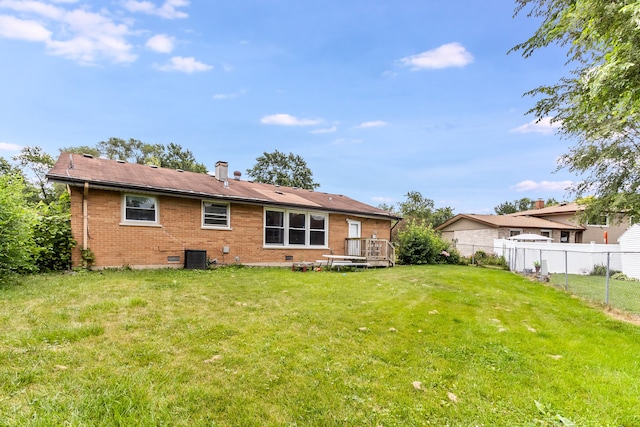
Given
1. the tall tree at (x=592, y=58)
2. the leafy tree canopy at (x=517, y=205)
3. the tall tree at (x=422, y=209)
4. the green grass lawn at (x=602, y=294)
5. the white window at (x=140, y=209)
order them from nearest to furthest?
the tall tree at (x=592, y=58)
the green grass lawn at (x=602, y=294)
the white window at (x=140, y=209)
the tall tree at (x=422, y=209)
the leafy tree canopy at (x=517, y=205)

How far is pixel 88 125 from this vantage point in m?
20.5

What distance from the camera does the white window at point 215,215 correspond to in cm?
1127

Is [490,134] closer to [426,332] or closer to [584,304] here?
[584,304]

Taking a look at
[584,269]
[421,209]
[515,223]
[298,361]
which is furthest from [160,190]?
[421,209]

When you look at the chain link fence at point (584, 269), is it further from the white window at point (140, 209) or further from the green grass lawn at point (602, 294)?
the white window at point (140, 209)

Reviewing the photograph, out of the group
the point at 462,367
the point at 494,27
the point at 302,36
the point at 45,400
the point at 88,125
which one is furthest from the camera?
the point at 88,125

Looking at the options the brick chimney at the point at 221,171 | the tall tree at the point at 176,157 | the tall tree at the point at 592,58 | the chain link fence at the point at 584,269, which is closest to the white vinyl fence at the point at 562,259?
the chain link fence at the point at 584,269

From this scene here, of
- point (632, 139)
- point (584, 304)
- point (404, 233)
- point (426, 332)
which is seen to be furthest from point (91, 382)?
point (632, 139)

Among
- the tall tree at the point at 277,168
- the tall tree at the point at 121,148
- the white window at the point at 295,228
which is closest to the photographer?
the white window at the point at 295,228

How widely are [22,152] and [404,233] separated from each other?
31649 mm

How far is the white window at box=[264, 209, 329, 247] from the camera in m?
12.9

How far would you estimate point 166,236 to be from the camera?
1036 centimetres

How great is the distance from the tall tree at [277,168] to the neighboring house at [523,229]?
18266 millimetres

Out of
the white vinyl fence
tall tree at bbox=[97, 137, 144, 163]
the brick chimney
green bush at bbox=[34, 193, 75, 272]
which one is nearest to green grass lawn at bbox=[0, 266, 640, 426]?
green bush at bbox=[34, 193, 75, 272]
